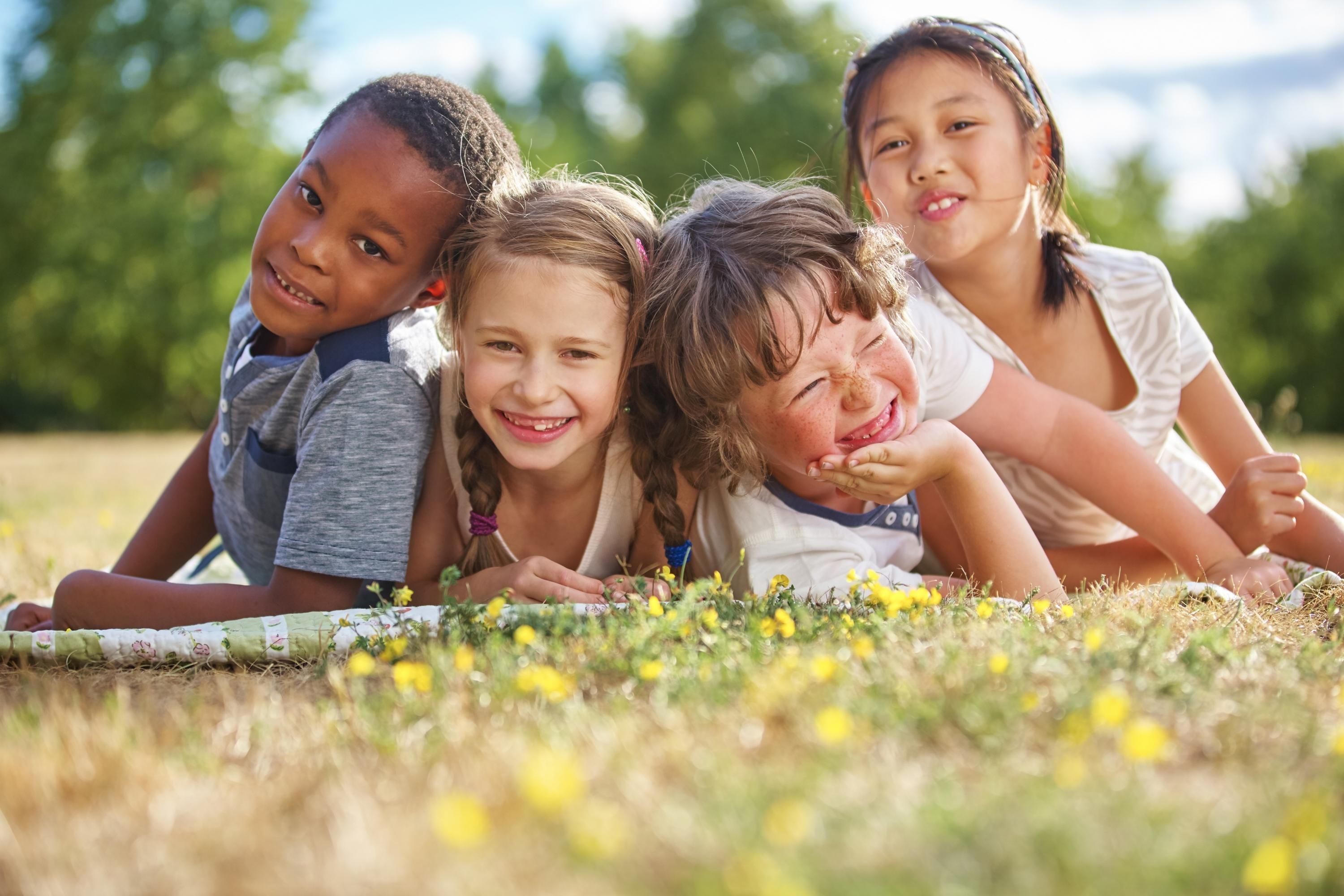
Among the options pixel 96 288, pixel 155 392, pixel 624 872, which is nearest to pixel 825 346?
pixel 624 872

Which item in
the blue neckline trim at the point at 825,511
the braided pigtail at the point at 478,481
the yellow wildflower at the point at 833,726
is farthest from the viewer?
the blue neckline trim at the point at 825,511

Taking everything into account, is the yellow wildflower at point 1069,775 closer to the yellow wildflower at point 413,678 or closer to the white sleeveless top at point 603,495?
the yellow wildflower at point 413,678

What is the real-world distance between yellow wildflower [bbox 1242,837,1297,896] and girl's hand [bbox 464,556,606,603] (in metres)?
1.93

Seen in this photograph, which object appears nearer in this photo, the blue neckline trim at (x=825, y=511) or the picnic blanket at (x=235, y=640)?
the picnic blanket at (x=235, y=640)

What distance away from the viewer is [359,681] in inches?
93.1

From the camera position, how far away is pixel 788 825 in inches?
57.4

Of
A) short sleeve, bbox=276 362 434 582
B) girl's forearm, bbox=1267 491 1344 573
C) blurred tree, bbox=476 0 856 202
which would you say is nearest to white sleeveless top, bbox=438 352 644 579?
short sleeve, bbox=276 362 434 582

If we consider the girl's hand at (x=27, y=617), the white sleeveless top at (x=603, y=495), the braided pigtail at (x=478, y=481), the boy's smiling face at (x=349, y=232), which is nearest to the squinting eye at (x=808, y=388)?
the white sleeveless top at (x=603, y=495)

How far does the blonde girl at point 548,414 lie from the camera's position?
10.6 ft

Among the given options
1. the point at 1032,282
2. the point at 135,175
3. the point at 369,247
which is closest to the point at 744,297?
the point at 369,247

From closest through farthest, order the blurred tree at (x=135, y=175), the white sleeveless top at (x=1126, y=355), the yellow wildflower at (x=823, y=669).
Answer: the yellow wildflower at (x=823, y=669), the white sleeveless top at (x=1126, y=355), the blurred tree at (x=135, y=175)

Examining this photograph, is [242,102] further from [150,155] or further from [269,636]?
[269,636]

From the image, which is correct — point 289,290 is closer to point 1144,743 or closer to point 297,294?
point 297,294

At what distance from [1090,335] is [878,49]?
56.4 inches
